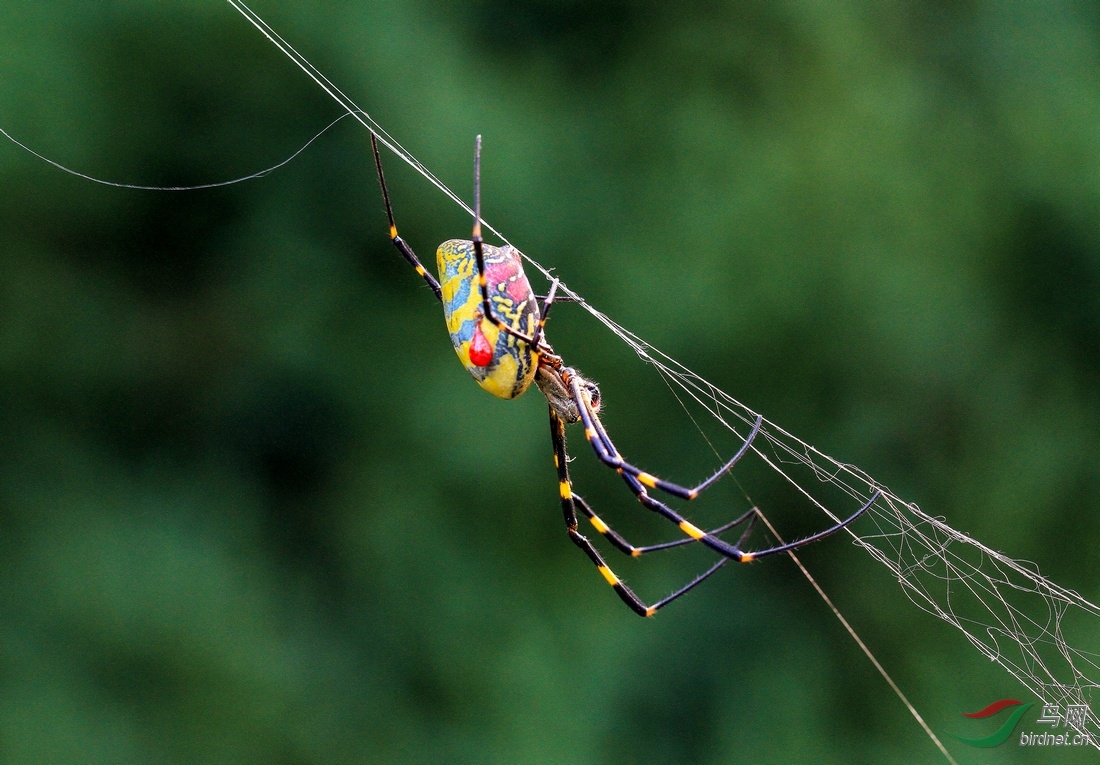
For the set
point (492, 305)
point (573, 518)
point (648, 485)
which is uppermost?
point (492, 305)

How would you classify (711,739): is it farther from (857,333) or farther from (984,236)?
(984,236)

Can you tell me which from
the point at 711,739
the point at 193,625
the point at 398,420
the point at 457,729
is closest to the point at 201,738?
the point at 193,625

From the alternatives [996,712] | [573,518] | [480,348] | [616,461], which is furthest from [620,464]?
[996,712]

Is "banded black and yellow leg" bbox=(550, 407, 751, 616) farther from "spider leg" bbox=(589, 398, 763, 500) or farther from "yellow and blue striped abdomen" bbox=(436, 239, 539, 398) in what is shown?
"yellow and blue striped abdomen" bbox=(436, 239, 539, 398)

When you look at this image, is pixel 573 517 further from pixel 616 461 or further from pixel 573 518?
A: pixel 616 461

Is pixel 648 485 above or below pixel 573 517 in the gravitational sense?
below

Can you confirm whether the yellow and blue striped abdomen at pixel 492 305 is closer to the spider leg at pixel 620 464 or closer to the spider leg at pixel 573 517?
the spider leg at pixel 620 464
